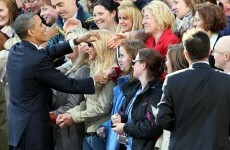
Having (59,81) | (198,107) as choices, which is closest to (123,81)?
(59,81)

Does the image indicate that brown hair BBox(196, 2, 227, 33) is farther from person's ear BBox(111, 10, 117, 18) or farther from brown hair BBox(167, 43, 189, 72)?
person's ear BBox(111, 10, 117, 18)

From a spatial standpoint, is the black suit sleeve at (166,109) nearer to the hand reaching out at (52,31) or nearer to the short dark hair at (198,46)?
the short dark hair at (198,46)

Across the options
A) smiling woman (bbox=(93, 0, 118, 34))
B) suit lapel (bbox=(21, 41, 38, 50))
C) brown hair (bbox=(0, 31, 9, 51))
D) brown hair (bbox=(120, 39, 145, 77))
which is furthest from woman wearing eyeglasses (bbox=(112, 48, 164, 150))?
brown hair (bbox=(0, 31, 9, 51))

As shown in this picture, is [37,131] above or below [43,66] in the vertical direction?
below

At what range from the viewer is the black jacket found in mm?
7061

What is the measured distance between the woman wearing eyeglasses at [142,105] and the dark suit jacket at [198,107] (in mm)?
890

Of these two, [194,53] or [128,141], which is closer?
[194,53]

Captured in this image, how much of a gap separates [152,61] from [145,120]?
61 cm

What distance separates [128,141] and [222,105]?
172 centimetres

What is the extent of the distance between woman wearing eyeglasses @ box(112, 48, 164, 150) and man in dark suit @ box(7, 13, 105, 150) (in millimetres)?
658

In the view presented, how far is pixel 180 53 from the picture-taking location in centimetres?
688

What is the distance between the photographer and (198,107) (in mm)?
6086

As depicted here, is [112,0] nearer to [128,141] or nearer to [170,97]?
[128,141]

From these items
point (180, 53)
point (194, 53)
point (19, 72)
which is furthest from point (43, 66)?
point (194, 53)
